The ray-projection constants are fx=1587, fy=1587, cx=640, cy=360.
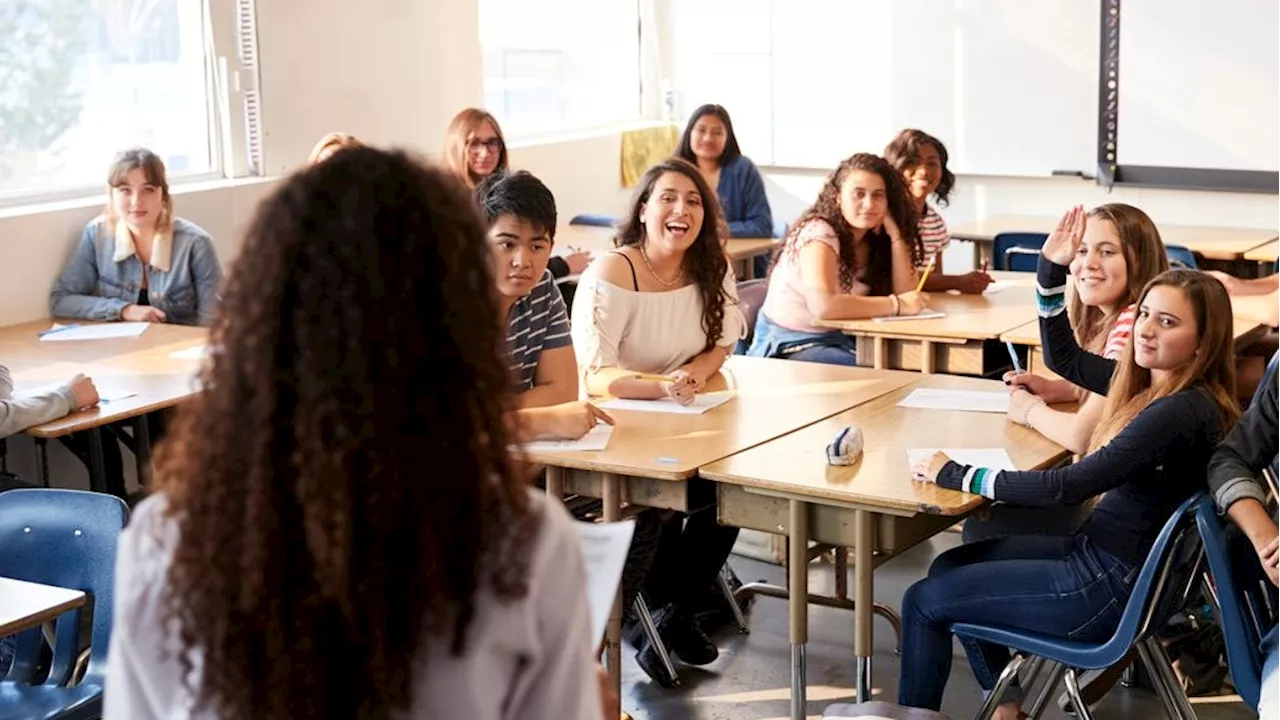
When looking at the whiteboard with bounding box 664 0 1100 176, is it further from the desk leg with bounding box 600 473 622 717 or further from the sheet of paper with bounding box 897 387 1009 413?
the desk leg with bounding box 600 473 622 717

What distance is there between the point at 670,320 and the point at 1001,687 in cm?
135

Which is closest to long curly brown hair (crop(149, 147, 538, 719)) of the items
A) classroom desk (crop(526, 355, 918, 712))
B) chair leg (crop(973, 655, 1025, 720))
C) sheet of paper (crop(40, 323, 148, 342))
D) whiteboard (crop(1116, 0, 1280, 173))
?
classroom desk (crop(526, 355, 918, 712))

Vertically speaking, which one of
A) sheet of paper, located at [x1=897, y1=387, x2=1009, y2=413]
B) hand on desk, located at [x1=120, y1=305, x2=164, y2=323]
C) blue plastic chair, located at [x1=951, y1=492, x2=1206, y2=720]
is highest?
hand on desk, located at [x1=120, y1=305, x2=164, y2=323]

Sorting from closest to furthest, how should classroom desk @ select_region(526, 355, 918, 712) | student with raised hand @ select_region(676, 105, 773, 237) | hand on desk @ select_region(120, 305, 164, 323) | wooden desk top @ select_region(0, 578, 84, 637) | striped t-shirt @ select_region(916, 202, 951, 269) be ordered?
wooden desk top @ select_region(0, 578, 84, 637)
classroom desk @ select_region(526, 355, 918, 712)
hand on desk @ select_region(120, 305, 164, 323)
striped t-shirt @ select_region(916, 202, 951, 269)
student with raised hand @ select_region(676, 105, 773, 237)

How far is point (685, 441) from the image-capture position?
348 cm

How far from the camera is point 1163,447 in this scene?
298 centimetres

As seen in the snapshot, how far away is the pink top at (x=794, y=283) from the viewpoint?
16.2 ft

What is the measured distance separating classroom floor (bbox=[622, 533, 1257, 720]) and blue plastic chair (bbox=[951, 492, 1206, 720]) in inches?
21.3

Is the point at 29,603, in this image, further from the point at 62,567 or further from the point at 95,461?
the point at 95,461

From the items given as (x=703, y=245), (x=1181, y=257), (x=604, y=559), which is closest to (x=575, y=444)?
(x=703, y=245)

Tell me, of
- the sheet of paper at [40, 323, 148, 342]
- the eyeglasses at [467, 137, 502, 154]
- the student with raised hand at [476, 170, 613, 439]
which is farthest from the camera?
the eyeglasses at [467, 137, 502, 154]

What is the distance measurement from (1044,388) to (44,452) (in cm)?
263

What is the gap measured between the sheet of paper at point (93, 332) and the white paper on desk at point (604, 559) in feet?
12.1

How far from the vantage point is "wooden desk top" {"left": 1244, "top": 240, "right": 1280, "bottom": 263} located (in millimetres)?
6199
